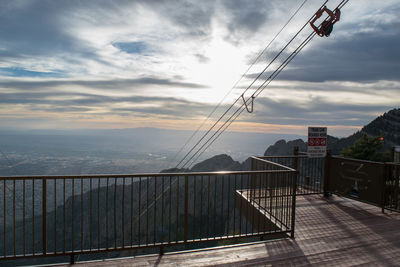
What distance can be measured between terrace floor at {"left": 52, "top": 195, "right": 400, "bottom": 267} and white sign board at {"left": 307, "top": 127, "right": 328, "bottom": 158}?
6.19ft

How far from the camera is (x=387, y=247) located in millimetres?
4512

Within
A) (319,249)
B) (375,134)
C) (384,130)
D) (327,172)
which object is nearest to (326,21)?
(327,172)

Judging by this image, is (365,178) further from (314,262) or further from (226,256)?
(226,256)

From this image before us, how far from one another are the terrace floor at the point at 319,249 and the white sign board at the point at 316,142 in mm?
1887

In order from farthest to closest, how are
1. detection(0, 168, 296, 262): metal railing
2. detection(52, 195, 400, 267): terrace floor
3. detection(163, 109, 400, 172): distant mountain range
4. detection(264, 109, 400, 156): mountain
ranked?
detection(163, 109, 400, 172): distant mountain range
detection(264, 109, 400, 156): mountain
detection(52, 195, 400, 267): terrace floor
detection(0, 168, 296, 262): metal railing

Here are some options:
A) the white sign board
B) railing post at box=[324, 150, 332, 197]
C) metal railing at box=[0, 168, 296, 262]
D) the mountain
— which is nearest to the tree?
metal railing at box=[0, 168, 296, 262]

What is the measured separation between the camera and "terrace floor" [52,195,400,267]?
389cm

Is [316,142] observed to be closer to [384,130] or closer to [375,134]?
[375,134]

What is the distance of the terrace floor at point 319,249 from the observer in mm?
3889

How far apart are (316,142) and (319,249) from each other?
12.4 ft

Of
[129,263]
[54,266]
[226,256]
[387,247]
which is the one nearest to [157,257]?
[129,263]

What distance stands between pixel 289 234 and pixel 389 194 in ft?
11.2

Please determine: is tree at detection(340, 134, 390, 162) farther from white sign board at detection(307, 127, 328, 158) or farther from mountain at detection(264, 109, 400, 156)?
white sign board at detection(307, 127, 328, 158)

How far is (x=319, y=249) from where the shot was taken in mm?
4379
